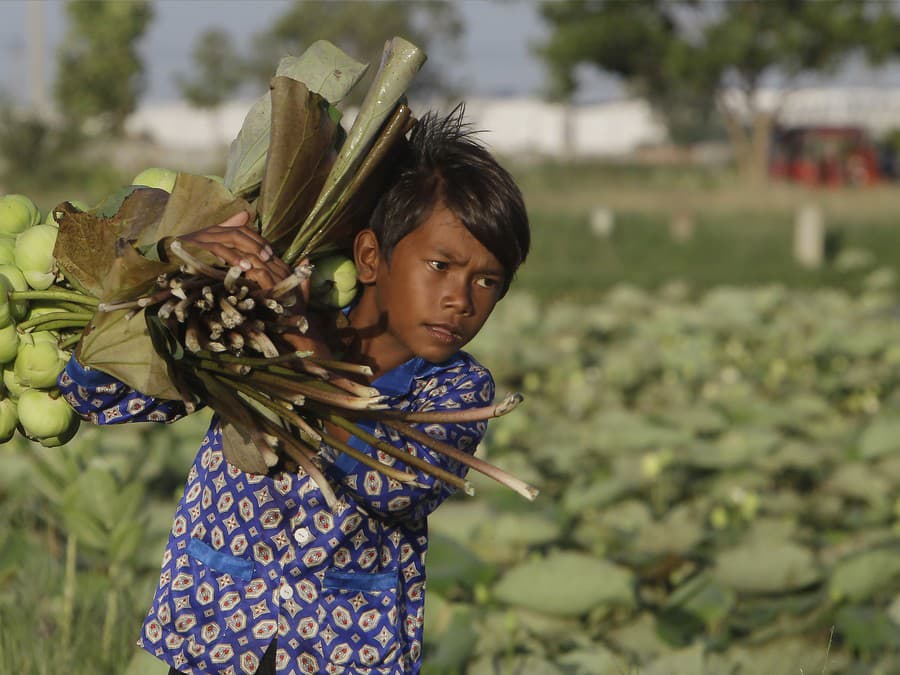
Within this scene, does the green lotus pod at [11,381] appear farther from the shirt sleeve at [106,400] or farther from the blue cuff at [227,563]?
the blue cuff at [227,563]

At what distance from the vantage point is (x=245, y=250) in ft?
4.41

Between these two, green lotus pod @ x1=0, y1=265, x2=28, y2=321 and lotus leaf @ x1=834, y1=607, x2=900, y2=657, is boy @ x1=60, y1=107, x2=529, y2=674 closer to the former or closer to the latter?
green lotus pod @ x1=0, y1=265, x2=28, y2=321

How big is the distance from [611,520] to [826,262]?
8306 mm

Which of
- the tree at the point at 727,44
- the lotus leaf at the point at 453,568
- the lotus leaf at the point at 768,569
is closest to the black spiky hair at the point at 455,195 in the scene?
the lotus leaf at the point at 453,568

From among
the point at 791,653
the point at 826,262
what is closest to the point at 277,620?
the point at 791,653

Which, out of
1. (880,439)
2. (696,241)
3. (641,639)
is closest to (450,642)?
(641,639)

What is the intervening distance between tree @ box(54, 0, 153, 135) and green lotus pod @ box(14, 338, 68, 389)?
1676cm

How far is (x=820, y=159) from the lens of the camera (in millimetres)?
23844

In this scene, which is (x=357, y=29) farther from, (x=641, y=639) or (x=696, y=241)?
(x=641, y=639)

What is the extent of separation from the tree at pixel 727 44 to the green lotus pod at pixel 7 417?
2095 centimetres

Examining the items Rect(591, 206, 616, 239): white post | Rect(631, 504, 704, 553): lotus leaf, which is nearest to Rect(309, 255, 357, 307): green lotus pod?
Rect(631, 504, 704, 553): lotus leaf

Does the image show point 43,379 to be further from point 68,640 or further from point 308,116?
point 68,640

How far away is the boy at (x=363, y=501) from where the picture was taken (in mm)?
1545

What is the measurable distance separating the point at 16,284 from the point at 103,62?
1744cm
